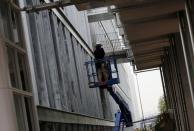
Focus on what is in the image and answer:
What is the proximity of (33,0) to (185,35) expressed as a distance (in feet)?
22.4

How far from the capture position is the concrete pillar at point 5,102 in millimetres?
Answer: 11188

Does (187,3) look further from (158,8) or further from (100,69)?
(100,69)

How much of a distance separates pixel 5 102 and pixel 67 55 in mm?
15713

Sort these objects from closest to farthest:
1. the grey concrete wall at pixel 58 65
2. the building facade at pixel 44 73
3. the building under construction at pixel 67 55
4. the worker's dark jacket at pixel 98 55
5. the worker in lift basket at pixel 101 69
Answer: the building facade at pixel 44 73
the building under construction at pixel 67 55
the grey concrete wall at pixel 58 65
the worker in lift basket at pixel 101 69
the worker's dark jacket at pixel 98 55

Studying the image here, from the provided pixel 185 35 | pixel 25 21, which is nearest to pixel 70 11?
pixel 25 21

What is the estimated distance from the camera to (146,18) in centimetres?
1425

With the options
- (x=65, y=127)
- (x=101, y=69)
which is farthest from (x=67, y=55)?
(x=101, y=69)

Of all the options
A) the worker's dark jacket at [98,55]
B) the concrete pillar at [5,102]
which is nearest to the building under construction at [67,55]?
the concrete pillar at [5,102]

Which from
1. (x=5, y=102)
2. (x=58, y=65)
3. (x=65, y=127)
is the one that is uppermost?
(x=58, y=65)

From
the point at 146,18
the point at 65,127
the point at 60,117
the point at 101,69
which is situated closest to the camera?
the point at 146,18

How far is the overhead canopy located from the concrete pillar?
221cm

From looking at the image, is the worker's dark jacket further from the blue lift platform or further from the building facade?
the building facade

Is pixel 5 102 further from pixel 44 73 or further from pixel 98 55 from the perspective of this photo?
pixel 98 55

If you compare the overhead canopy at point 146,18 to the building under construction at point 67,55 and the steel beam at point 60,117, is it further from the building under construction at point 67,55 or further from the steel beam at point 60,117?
the steel beam at point 60,117
